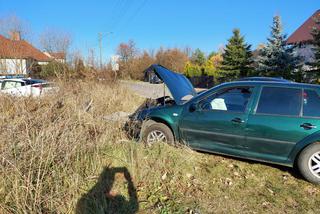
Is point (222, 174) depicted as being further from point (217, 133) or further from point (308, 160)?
point (308, 160)

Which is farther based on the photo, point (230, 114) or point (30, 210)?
point (230, 114)

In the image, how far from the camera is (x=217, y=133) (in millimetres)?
4453

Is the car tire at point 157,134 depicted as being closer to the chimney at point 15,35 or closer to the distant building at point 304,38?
the chimney at point 15,35

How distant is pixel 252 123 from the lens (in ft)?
13.5

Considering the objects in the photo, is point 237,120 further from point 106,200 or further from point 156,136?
point 106,200

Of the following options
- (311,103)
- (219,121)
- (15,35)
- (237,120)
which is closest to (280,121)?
(311,103)

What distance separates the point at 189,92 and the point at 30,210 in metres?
4.05

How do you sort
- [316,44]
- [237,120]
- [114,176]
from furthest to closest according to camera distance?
1. [316,44]
2. [237,120]
3. [114,176]

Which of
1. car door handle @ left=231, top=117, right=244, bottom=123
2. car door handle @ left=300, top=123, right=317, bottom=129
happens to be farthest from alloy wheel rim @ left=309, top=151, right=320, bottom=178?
car door handle @ left=231, top=117, right=244, bottom=123

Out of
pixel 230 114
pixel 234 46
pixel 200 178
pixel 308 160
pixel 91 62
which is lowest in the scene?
pixel 200 178

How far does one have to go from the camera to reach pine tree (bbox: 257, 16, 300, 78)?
20.3 meters

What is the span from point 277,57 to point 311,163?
18927mm

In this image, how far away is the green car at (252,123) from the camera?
3850 mm

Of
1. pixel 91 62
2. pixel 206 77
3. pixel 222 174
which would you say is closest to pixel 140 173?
pixel 222 174
